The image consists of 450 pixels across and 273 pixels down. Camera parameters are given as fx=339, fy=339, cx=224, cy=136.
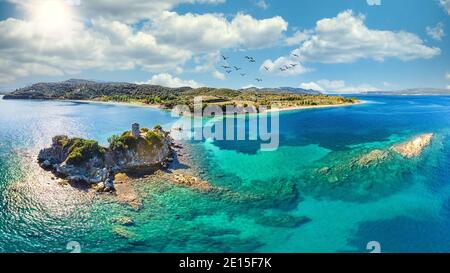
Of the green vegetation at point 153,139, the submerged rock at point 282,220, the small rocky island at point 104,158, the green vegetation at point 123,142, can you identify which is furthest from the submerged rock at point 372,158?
the green vegetation at point 123,142

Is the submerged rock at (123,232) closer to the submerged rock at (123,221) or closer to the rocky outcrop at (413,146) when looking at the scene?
the submerged rock at (123,221)

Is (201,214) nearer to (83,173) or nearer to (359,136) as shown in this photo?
(83,173)

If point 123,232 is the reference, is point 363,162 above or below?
above

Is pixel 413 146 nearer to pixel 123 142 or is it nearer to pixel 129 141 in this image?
pixel 129 141

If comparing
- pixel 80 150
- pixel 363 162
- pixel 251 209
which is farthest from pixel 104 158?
pixel 363 162

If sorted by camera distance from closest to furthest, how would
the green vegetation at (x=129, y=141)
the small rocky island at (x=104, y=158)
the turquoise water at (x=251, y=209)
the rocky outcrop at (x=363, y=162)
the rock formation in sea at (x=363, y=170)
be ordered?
the turquoise water at (x=251, y=209) → the rock formation in sea at (x=363, y=170) → the small rocky island at (x=104, y=158) → the rocky outcrop at (x=363, y=162) → the green vegetation at (x=129, y=141)

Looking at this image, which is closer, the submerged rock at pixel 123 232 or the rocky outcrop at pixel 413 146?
the submerged rock at pixel 123 232

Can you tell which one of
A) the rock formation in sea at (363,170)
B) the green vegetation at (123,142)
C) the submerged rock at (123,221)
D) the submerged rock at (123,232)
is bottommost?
the submerged rock at (123,232)

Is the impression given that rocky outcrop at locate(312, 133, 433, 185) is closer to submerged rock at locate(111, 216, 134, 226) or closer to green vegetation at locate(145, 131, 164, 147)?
green vegetation at locate(145, 131, 164, 147)
